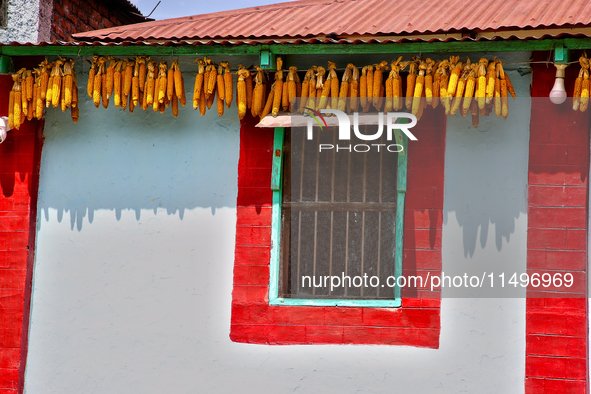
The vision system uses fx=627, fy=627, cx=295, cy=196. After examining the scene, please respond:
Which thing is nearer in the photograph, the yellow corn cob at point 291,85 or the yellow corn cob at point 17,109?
the yellow corn cob at point 291,85

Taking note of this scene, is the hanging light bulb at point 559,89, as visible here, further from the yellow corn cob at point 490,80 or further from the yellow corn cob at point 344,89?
the yellow corn cob at point 344,89

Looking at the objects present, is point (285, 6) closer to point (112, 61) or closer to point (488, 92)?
point (112, 61)

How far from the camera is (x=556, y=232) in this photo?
5160 millimetres

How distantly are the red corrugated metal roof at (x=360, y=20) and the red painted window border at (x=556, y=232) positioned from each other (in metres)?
0.63

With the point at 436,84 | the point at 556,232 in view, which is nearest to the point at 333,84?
the point at 436,84

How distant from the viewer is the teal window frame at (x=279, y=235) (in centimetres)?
541

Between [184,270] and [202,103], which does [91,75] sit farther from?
[184,270]

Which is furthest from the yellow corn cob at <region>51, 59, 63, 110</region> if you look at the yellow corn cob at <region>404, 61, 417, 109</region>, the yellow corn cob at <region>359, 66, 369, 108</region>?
the yellow corn cob at <region>404, 61, 417, 109</region>

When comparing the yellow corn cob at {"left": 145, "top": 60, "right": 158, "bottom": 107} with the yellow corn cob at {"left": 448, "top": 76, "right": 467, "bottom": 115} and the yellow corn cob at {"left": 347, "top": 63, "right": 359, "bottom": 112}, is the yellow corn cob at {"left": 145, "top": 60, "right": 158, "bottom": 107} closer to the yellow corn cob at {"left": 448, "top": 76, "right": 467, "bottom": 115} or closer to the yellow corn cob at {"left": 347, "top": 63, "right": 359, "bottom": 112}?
the yellow corn cob at {"left": 347, "top": 63, "right": 359, "bottom": 112}

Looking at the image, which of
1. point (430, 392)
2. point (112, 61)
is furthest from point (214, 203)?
point (430, 392)

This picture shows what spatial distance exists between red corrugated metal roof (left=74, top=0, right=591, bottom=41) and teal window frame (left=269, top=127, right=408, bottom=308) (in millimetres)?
1029

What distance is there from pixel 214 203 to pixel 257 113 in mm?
910

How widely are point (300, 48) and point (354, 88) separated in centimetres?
57

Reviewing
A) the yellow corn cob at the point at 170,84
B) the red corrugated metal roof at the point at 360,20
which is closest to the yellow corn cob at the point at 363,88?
the red corrugated metal roof at the point at 360,20
